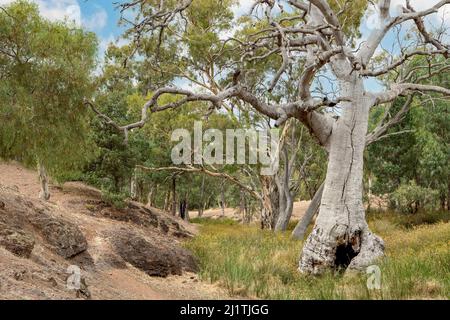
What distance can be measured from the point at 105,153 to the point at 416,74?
43.2 feet

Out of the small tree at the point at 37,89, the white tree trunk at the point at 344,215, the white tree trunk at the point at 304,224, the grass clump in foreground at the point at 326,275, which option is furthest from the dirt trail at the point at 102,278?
the white tree trunk at the point at 304,224

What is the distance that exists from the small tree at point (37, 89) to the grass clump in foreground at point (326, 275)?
410 cm

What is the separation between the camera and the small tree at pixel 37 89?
31.2 ft

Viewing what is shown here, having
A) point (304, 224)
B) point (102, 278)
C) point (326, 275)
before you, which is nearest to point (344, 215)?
point (326, 275)

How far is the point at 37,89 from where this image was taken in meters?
9.87

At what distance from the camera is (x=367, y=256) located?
932 centimetres

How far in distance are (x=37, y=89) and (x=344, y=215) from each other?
6.71m

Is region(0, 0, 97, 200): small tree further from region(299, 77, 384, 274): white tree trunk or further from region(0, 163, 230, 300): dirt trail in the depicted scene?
region(299, 77, 384, 274): white tree trunk

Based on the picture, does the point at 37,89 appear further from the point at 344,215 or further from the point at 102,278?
the point at 344,215

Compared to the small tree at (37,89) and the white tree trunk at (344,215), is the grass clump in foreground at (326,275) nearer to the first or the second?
the white tree trunk at (344,215)

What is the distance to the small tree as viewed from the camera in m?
9.51
